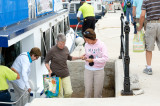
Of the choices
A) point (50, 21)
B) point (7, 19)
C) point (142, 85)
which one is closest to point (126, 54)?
point (142, 85)

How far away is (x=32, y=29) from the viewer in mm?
5875

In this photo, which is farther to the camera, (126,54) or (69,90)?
(69,90)

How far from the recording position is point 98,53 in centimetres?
522

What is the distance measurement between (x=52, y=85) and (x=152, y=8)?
7.84 ft

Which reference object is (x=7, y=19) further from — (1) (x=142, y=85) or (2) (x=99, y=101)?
(1) (x=142, y=85)

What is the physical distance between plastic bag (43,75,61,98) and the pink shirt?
29.8 inches

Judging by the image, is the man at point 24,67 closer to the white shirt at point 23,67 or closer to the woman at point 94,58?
the white shirt at point 23,67

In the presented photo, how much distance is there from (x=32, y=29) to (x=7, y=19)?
36.7 inches

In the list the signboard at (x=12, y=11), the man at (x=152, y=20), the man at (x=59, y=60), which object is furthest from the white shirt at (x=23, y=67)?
the man at (x=152, y=20)

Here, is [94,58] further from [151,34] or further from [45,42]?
[45,42]

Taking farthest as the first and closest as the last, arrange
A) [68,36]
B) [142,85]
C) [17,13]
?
[68,36] < [17,13] < [142,85]

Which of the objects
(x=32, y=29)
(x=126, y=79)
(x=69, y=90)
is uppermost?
(x=32, y=29)

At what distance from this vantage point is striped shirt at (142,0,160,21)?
5402 millimetres

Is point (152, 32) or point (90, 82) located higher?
point (152, 32)
